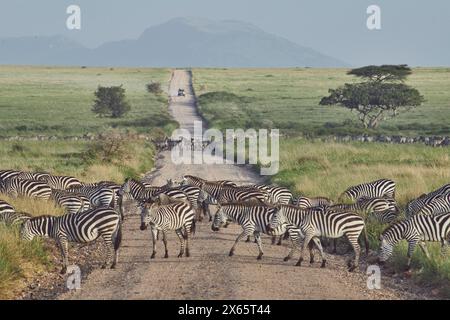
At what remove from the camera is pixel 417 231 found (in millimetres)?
15891

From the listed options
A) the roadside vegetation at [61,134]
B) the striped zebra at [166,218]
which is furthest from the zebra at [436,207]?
the roadside vegetation at [61,134]

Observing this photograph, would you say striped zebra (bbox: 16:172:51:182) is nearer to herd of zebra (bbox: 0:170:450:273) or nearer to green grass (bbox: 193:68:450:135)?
herd of zebra (bbox: 0:170:450:273)

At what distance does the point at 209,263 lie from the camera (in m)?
15.9

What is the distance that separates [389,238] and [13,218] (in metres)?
8.71

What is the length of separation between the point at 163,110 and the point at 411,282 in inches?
2831

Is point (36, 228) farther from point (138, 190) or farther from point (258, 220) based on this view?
point (138, 190)

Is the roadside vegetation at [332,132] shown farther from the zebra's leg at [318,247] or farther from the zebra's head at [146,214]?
the zebra's head at [146,214]

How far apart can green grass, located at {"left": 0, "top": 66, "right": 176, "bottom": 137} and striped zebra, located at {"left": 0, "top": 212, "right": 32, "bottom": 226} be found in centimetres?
4511

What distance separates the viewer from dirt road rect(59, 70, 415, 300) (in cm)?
1305

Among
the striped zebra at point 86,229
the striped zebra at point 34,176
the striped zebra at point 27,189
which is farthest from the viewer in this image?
the striped zebra at point 34,176

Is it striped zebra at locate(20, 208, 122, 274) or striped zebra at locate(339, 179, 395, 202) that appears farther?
striped zebra at locate(339, 179, 395, 202)

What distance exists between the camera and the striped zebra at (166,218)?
16484mm

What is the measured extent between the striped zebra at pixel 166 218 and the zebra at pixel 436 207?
597cm

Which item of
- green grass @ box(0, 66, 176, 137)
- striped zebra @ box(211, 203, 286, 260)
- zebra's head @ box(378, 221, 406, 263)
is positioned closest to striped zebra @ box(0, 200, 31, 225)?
striped zebra @ box(211, 203, 286, 260)
